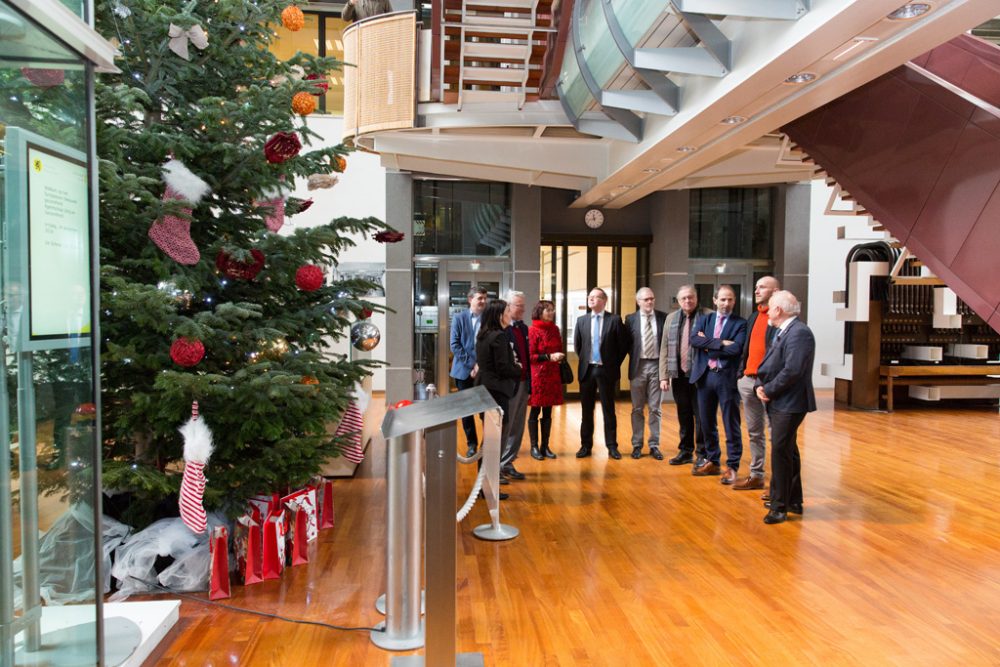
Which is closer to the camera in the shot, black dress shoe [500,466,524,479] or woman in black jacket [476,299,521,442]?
woman in black jacket [476,299,521,442]

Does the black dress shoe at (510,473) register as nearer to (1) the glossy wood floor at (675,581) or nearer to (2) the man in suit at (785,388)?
(1) the glossy wood floor at (675,581)

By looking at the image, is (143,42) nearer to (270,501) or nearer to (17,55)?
A: (17,55)

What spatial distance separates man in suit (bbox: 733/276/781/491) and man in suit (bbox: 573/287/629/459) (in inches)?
53.3

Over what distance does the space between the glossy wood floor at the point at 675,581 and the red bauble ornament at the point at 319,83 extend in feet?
9.04

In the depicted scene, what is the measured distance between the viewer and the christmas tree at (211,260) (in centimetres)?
342

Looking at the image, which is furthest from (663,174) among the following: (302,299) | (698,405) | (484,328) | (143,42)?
(143,42)

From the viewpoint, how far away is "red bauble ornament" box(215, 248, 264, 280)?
11.8ft

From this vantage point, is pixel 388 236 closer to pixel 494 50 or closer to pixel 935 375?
pixel 494 50

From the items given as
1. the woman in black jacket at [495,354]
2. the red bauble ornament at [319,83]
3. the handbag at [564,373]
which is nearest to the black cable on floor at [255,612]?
the woman in black jacket at [495,354]

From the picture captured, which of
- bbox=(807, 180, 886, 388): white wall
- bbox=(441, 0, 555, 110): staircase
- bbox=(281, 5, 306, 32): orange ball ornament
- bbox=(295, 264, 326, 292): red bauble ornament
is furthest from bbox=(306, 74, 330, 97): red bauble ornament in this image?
bbox=(807, 180, 886, 388): white wall

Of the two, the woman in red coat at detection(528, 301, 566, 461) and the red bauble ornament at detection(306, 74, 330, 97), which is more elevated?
the red bauble ornament at detection(306, 74, 330, 97)

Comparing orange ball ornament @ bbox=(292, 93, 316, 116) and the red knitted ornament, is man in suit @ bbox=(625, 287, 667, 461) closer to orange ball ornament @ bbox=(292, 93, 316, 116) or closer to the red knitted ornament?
orange ball ornament @ bbox=(292, 93, 316, 116)

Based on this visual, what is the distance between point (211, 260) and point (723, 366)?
4.14m

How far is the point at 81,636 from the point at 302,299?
2.37 metres
